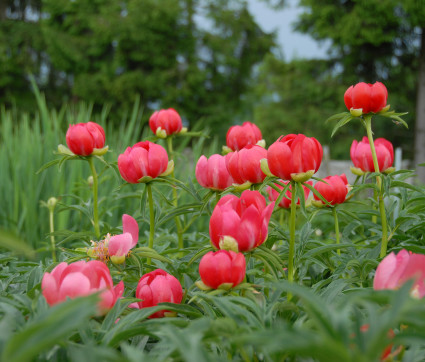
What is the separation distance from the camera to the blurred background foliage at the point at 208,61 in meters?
10.4

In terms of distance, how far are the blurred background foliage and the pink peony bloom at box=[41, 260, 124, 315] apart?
977 centimetres

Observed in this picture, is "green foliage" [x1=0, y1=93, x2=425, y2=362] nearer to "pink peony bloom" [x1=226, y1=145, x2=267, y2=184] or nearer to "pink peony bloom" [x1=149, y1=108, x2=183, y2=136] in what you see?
"pink peony bloom" [x1=226, y1=145, x2=267, y2=184]

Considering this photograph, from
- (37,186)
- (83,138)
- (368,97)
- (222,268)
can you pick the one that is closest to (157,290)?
(222,268)

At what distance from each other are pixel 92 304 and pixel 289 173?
0.46 metres

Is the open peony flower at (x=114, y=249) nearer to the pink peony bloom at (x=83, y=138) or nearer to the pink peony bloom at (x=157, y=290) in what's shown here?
the pink peony bloom at (x=157, y=290)

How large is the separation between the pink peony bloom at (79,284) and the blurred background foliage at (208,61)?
977 cm

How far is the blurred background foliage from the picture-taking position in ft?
34.1

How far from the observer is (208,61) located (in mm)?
15398

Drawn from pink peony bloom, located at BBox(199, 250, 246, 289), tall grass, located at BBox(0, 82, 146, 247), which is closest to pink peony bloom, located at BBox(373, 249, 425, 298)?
pink peony bloom, located at BBox(199, 250, 246, 289)

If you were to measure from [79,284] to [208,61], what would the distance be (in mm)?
15295

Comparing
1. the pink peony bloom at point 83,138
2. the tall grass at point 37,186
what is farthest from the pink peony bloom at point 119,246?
the tall grass at point 37,186

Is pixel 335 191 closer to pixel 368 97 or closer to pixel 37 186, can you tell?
pixel 368 97

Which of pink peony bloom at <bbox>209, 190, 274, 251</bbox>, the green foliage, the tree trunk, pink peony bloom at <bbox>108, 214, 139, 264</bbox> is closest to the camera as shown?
the green foliage

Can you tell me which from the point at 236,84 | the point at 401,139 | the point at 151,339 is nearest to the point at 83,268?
the point at 151,339
